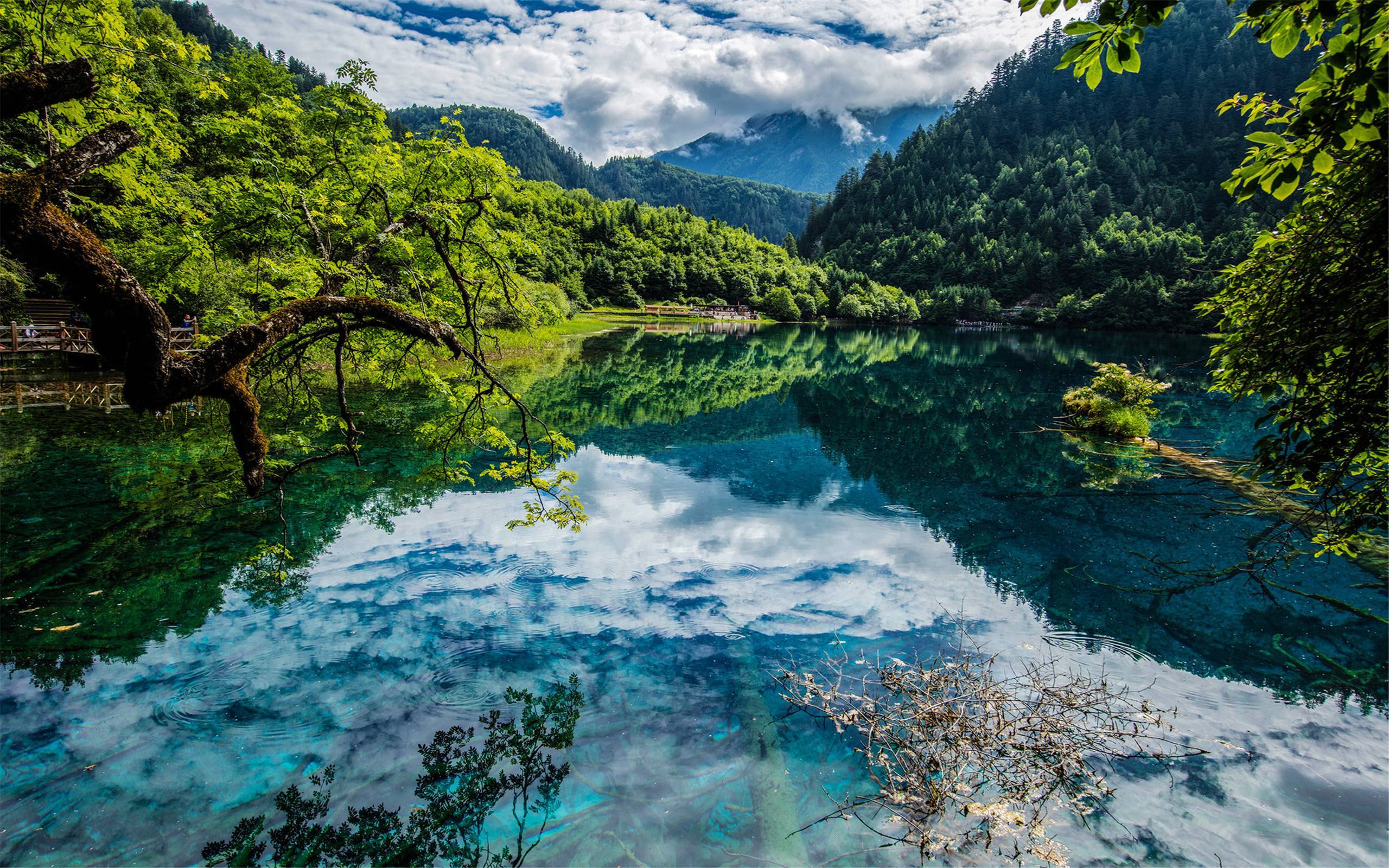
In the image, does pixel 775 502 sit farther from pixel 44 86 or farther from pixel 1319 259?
pixel 44 86

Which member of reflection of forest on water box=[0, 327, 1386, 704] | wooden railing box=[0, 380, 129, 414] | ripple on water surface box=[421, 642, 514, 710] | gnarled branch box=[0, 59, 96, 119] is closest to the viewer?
gnarled branch box=[0, 59, 96, 119]

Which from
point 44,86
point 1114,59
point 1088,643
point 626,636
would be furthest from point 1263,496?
point 44,86

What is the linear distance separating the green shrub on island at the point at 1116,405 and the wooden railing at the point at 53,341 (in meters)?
43.3

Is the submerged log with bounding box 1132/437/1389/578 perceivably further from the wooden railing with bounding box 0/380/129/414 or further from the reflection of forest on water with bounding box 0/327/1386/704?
the wooden railing with bounding box 0/380/129/414

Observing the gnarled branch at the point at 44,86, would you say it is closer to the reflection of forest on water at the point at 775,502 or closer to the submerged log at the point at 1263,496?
the reflection of forest on water at the point at 775,502

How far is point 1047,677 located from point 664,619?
635cm

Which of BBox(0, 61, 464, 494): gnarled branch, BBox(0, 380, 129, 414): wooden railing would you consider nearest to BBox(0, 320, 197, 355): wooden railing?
BBox(0, 380, 129, 414): wooden railing

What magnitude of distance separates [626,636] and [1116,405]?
2730cm

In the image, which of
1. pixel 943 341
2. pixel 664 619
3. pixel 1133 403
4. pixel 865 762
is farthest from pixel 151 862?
pixel 943 341

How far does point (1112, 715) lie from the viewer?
26.1ft

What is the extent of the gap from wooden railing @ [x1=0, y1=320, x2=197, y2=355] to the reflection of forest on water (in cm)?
1025

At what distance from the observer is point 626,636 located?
34.7 ft

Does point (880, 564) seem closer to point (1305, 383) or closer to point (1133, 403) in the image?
point (1305, 383)

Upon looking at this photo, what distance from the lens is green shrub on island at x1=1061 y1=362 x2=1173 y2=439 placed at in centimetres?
2623
